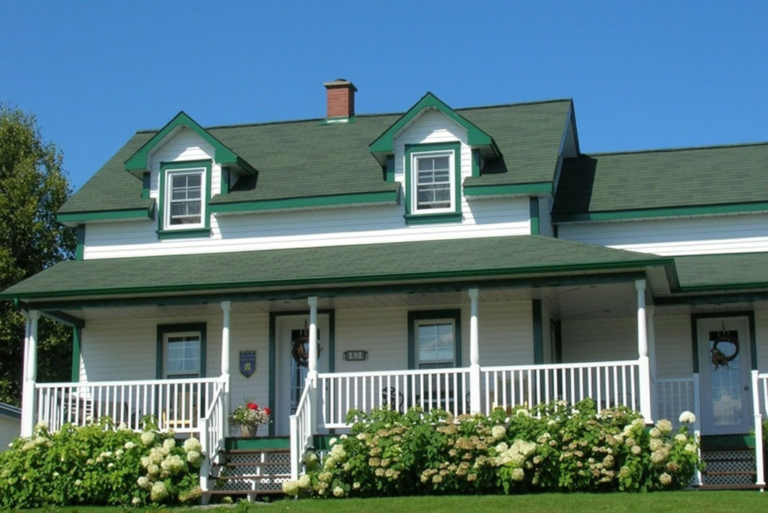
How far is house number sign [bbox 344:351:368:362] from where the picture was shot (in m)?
21.0

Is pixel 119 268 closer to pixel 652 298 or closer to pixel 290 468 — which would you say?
pixel 290 468

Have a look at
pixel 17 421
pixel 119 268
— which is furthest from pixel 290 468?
pixel 17 421

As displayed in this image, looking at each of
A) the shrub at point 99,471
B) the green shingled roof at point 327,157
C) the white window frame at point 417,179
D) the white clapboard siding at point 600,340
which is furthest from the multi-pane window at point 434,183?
the shrub at point 99,471

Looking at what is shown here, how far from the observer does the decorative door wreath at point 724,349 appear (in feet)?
69.5

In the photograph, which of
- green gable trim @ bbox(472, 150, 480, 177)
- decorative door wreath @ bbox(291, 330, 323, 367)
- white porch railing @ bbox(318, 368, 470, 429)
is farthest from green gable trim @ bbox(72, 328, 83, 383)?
green gable trim @ bbox(472, 150, 480, 177)

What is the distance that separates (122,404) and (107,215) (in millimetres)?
4747

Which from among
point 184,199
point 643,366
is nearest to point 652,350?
point 643,366

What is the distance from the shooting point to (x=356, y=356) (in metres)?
21.1

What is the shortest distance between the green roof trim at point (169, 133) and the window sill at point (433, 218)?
3.66m

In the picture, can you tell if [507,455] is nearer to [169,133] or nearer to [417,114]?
[417,114]

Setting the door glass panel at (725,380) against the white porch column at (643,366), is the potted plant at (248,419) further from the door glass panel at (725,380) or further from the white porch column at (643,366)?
the door glass panel at (725,380)

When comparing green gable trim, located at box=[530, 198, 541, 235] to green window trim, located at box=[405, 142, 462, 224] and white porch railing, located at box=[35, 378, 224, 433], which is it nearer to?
green window trim, located at box=[405, 142, 462, 224]

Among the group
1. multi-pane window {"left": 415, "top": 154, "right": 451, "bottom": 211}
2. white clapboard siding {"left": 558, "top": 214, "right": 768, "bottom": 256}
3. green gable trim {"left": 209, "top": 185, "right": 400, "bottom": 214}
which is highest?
multi-pane window {"left": 415, "top": 154, "right": 451, "bottom": 211}

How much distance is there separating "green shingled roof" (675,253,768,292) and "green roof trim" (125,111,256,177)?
28.6 ft
